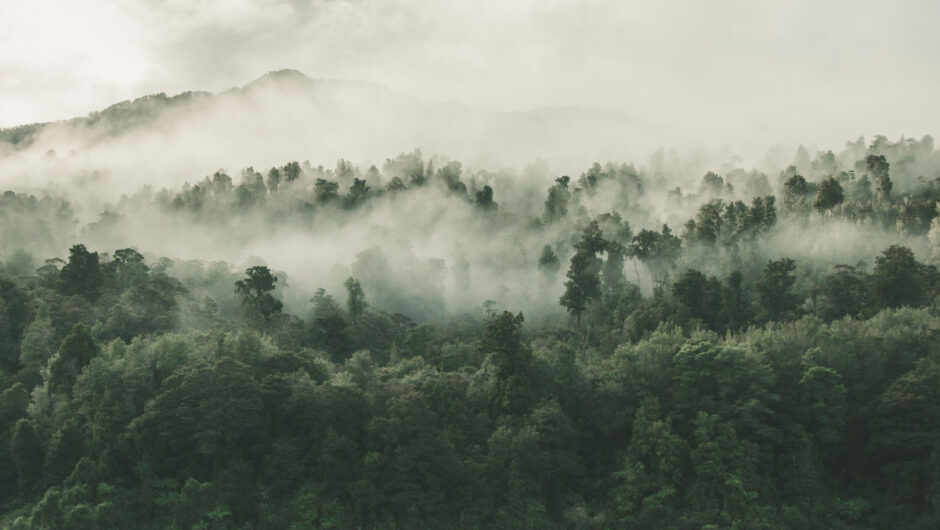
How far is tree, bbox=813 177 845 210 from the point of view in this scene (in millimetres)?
102688

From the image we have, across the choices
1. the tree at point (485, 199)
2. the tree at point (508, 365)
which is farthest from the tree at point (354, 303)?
the tree at point (485, 199)

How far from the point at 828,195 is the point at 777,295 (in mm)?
25120

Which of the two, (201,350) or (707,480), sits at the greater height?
(201,350)

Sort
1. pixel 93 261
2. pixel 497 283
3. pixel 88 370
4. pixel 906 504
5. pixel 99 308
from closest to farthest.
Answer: pixel 906 504, pixel 88 370, pixel 99 308, pixel 93 261, pixel 497 283

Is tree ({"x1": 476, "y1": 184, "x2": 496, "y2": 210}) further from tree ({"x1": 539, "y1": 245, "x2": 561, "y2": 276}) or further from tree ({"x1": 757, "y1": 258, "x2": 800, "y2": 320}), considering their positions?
tree ({"x1": 757, "y1": 258, "x2": 800, "y2": 320})

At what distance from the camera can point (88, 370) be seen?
208 feet

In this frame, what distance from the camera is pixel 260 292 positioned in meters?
96.1

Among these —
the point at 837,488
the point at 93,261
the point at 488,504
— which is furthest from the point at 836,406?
the point at 93,261

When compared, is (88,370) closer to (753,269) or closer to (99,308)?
(99,308)

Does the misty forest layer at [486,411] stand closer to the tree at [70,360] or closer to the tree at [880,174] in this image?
the tree at [70,360]

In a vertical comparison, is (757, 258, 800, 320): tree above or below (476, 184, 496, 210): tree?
below

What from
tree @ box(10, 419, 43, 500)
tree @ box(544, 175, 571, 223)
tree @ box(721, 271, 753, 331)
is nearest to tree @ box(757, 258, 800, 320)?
tree @ box(721, 271, 753, 331)

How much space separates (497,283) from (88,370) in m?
68.6

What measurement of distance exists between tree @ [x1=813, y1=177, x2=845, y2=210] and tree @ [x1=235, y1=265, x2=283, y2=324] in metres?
66.5
